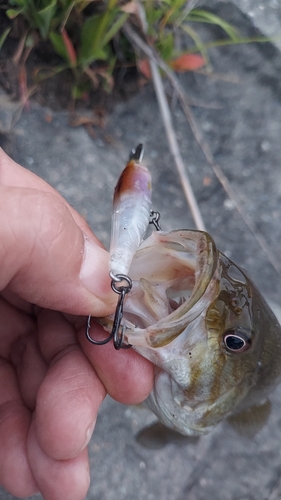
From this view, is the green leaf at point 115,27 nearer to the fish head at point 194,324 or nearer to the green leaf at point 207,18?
the green leaf at point 207,18

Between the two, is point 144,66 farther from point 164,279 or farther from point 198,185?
point 164,279

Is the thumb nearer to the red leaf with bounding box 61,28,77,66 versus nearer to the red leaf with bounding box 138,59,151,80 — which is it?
the red leaf with bounding box 61,28,77,66

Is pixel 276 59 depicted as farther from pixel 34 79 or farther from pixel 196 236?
pixel 196 236

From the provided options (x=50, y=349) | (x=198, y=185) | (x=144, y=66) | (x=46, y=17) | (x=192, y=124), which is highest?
(x=46, y=17)

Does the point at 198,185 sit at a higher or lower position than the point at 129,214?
lower

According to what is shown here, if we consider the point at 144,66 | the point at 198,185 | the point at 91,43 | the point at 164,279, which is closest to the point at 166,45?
the point at 144,66

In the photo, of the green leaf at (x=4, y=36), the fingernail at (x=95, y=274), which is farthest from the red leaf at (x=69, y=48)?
the fingernail at (x=95, y=274)

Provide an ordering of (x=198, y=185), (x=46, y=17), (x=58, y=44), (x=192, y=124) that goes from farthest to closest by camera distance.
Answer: (x=198, y=185) < (x=192, y=124) < (x=58, y=44) < (x=46, y=17)

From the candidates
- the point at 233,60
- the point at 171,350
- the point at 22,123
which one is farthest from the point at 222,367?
the point at 233,60
